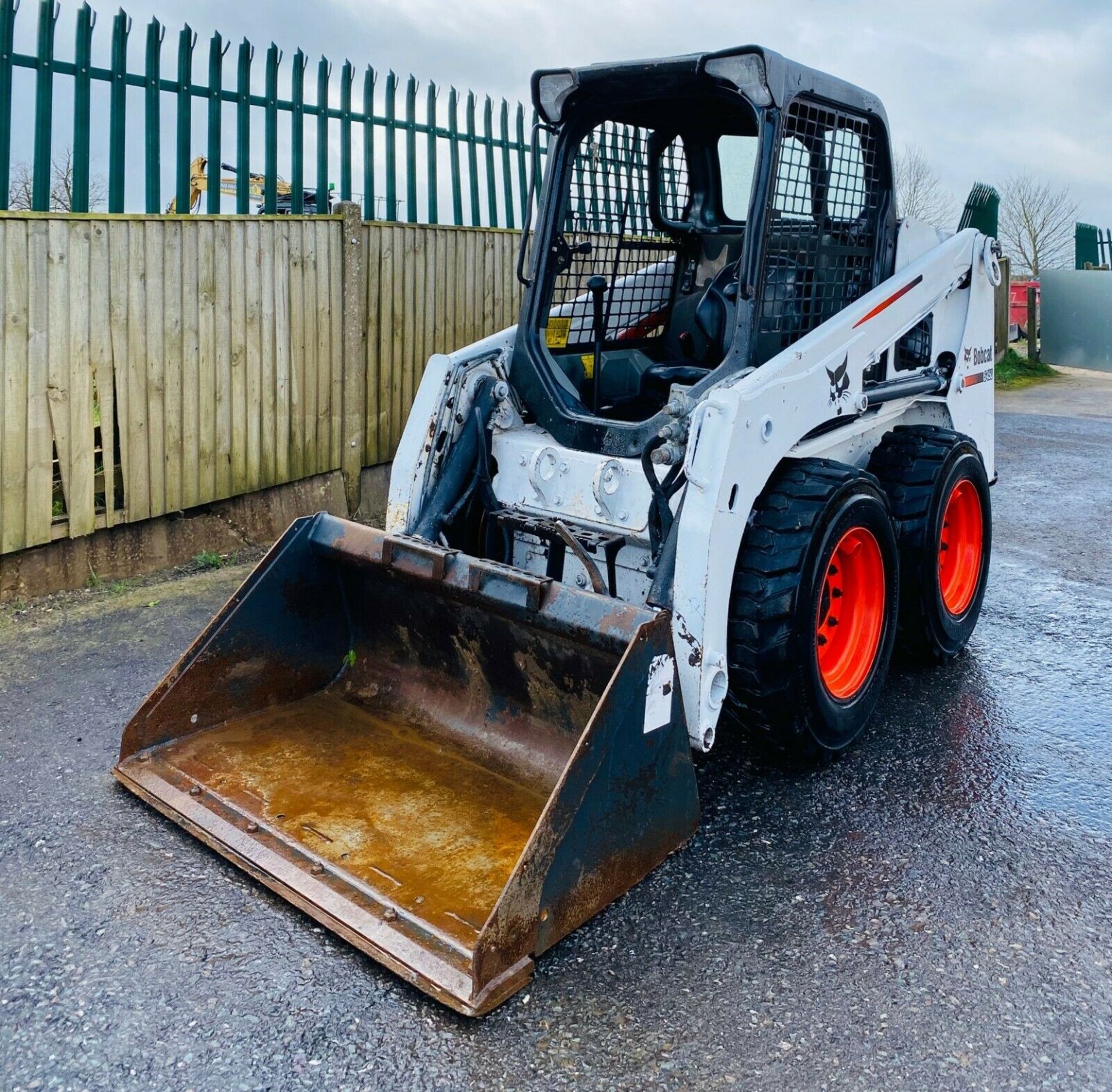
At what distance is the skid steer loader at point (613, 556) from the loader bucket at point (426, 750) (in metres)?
0.01

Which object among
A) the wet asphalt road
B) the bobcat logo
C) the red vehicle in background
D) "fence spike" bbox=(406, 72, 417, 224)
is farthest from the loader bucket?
the red vehicle in background

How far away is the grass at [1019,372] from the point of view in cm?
1566

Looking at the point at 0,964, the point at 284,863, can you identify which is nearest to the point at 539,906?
the point at 284,863

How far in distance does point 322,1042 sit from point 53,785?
5.55 ft

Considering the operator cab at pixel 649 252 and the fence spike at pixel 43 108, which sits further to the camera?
the fence spike at pixel 43 108

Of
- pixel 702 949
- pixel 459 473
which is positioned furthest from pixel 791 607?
pixel 459 473

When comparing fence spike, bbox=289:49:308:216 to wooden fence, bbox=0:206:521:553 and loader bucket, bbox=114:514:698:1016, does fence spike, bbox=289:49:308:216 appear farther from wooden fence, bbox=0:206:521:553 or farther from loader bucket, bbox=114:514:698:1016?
loader bucket, bbox=114:514:698:1016

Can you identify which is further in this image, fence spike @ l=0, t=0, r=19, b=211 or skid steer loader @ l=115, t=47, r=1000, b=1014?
fence spike @ l=0, t=0, r=19, b=211

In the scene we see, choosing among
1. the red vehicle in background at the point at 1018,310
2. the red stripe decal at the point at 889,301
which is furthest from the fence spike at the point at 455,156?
the red vehicle in background at the point at 1018,310

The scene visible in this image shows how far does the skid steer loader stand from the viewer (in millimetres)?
3289

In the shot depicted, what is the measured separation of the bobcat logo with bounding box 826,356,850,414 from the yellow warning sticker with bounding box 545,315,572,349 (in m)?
1.14

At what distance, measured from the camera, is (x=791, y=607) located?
3.76m

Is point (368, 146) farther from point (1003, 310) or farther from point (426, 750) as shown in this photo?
point (1003, 310)

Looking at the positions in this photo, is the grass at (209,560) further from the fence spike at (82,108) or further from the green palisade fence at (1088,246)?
the green palisade fence at (1088,246)
